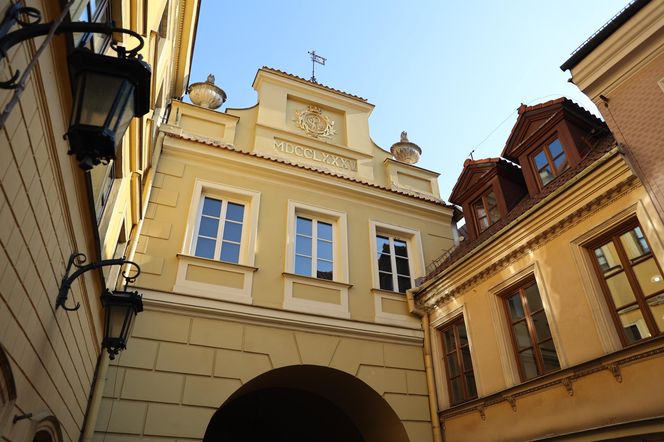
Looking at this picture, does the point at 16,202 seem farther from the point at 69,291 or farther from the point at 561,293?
the point at 561,293

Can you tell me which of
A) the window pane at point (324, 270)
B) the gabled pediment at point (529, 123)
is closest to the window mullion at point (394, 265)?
the window pane at point (324, 270)

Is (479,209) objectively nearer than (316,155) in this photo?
Yes

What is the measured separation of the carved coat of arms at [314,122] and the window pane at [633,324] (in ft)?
24.1

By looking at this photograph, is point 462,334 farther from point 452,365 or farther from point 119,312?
point 119,312

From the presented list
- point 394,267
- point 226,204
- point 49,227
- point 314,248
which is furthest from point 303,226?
point 49,227

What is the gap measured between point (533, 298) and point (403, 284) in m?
3.14

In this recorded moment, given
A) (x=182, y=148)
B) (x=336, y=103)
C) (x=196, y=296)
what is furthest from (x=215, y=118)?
(x=196, y=296)

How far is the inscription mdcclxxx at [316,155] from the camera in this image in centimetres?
1062

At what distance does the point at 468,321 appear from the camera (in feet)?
27.0

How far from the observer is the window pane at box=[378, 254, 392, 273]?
9.90 m

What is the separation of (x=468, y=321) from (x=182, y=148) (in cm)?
620

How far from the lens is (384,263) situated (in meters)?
10.0

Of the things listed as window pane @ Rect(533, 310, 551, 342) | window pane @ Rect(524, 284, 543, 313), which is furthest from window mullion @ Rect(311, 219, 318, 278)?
window pane @ Rect(533, 310, 551, 342)

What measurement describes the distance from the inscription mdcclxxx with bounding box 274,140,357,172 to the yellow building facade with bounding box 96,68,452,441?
0.10 ft
